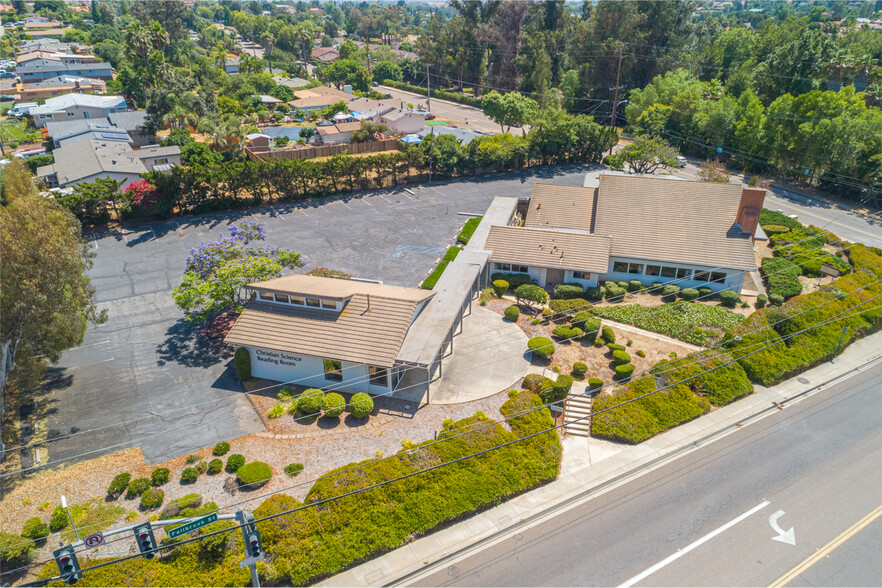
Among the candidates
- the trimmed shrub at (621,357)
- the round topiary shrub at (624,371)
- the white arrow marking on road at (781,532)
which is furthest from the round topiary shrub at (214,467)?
the white arrow marking on road at (781,532)

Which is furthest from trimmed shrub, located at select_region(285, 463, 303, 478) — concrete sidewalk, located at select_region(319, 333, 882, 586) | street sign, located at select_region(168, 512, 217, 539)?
→ street sign, located at select_region(168, 512, 217, 539)

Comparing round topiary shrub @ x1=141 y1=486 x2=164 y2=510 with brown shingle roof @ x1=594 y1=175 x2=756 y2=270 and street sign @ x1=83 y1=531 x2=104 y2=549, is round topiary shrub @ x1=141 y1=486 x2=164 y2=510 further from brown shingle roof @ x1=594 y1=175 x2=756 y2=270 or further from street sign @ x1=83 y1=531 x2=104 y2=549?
brown shingle roof @ x1=594 y1=175 x2=756 y2=270

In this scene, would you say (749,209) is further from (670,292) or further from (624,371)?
(624,371)

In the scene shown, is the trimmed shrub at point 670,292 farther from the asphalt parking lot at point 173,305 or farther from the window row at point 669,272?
the asphalt parking lot at point 173,305

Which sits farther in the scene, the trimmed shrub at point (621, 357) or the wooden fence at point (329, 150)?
the wooden fence at point (329, 150)

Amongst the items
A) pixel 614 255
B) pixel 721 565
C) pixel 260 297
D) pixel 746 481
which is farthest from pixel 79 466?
pixel 614 255

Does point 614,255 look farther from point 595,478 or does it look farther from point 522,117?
point 522,117
